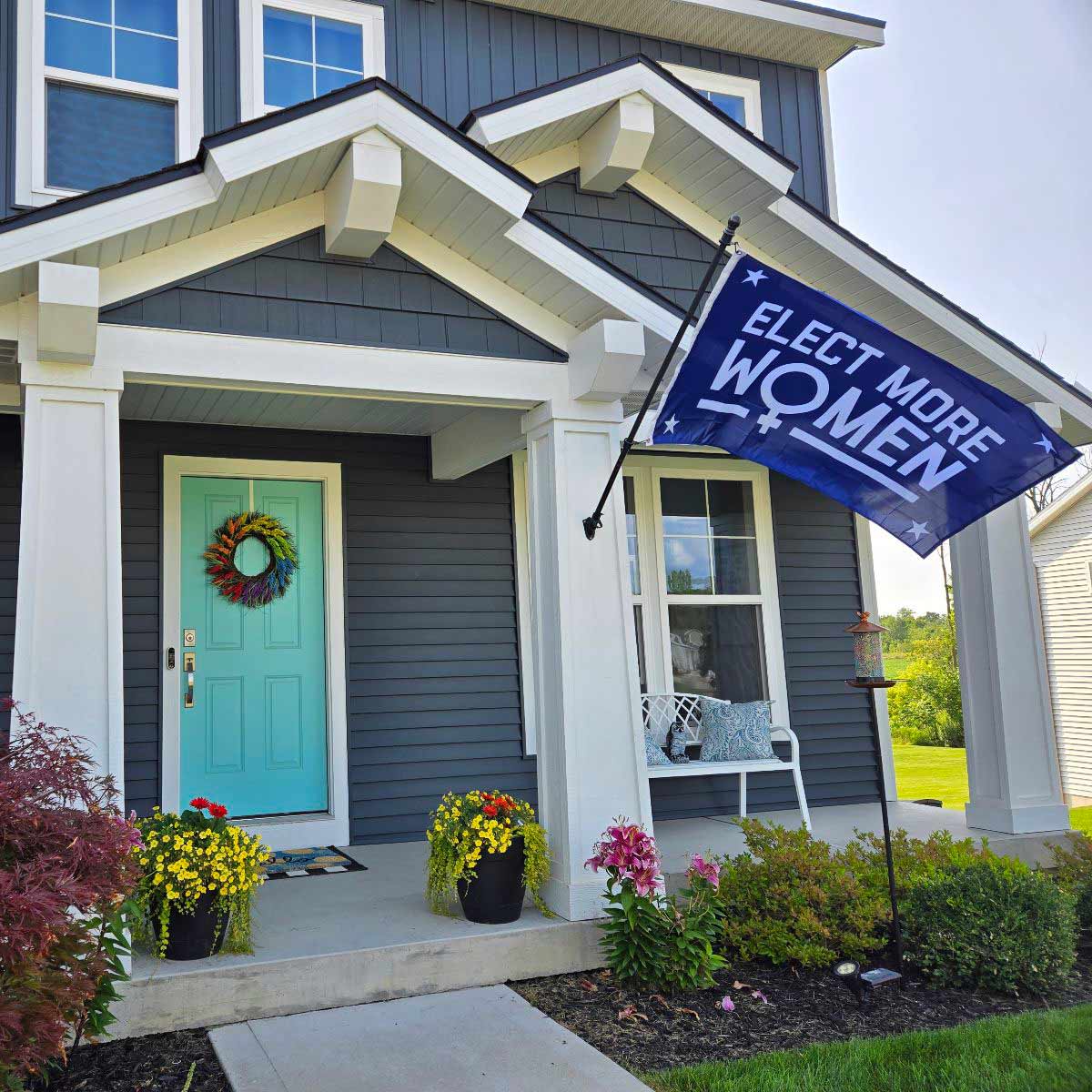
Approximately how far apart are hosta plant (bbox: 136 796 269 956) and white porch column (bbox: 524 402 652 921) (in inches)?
49.2

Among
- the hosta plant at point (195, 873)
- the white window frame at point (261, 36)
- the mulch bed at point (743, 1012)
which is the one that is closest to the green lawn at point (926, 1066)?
the mulch bed at point (743, 1012)

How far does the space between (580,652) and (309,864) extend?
200cm

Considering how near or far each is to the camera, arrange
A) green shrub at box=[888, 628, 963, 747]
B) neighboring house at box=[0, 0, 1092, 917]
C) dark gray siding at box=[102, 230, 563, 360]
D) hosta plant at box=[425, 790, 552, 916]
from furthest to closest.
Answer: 1. green shrub at box=[888, 628, 963, 747]
2. hosta plant at box=[425, 790, 552, 916]
3. dark gray siding at box=[102, 230, 563, 360]
4. neighboring house at box=[0, 0, 1092, 917]

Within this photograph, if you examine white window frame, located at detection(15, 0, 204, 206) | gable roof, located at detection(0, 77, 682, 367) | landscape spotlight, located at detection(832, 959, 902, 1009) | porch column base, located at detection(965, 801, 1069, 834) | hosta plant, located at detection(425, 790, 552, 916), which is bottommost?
landscape spotlight, located at detection(832, 959, 902, 1009)

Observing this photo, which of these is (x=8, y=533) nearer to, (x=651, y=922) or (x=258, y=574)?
(x=258, y=574)

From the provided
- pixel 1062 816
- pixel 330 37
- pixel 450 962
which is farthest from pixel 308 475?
pixel 1062 816

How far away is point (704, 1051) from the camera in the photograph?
3352mm

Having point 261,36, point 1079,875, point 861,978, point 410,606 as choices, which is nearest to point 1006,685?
point 1079,875

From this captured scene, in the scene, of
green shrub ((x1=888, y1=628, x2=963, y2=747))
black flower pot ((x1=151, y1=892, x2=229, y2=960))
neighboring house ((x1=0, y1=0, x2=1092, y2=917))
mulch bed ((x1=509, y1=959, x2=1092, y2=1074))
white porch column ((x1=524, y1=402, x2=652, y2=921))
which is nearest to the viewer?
mulch bed ((x1=509, y1=959, x2=1092, y2=1074))

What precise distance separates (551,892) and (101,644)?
2.03m

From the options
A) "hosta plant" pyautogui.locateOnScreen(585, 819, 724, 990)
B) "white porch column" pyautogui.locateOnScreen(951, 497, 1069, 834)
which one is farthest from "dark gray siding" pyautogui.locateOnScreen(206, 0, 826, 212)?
"hosta plant" pyautogui.locateOnScreen(585, 819, 724, 990)

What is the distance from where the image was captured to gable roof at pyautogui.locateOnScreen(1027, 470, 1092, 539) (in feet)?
48.4

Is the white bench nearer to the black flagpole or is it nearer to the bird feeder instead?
the bird feeder

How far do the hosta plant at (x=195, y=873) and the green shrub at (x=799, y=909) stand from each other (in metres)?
1.83
